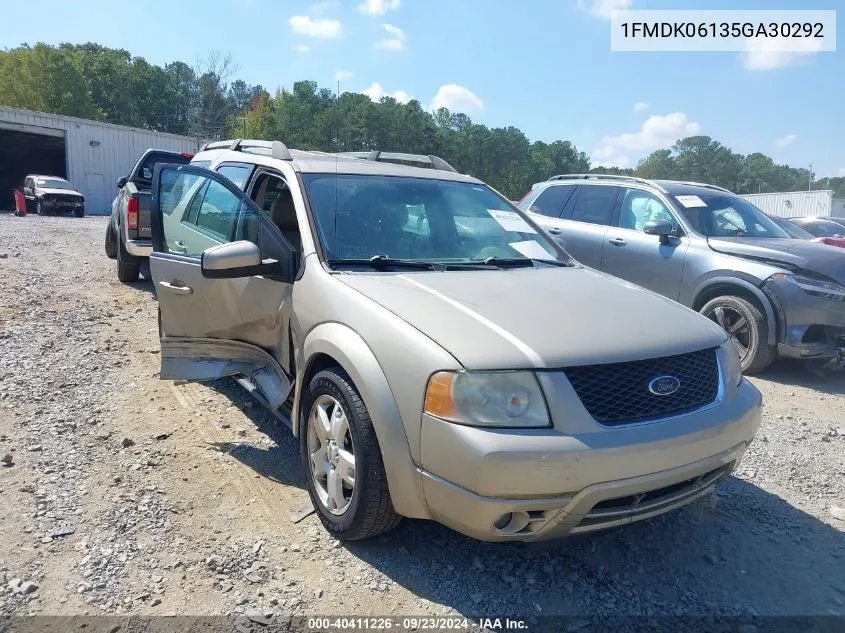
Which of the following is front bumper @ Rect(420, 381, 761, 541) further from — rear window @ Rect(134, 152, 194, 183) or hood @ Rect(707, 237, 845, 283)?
rear window @ Rect(134, 152, 194, 183)

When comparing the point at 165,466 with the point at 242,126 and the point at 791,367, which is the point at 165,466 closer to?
the point at 791,367

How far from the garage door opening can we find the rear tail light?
3023 centimetres

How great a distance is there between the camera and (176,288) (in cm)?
404

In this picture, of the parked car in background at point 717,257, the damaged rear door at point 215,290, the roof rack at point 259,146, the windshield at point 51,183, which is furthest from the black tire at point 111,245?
the windshield at point 51,183

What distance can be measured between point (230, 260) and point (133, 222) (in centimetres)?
573

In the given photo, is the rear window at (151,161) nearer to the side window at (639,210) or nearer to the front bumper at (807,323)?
the side window at (639,210)

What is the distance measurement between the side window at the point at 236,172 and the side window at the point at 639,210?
4444 mm

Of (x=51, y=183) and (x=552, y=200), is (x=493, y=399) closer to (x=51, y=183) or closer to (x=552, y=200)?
(x=552, y=200)

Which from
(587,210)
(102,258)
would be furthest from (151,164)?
(587,210)

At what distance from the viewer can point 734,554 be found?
2.89 metres

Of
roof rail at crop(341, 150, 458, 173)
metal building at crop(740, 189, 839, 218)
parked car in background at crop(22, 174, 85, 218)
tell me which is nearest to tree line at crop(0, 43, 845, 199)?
roof rail at crop(341, 150, 458, 173)

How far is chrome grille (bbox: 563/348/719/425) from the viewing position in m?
2.32

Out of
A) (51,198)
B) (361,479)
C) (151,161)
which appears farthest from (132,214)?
(51,198)

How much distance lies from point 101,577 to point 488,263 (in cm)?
236
